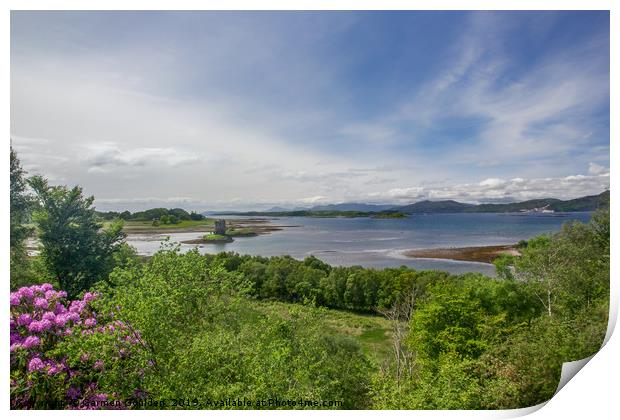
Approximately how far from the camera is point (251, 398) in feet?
9.40

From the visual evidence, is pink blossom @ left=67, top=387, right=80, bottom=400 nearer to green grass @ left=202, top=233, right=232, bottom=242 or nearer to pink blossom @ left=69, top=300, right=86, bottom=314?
pink blossom @ left=69, top=300, right=86, bottom=314

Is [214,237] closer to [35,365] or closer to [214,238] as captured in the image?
[214,238]

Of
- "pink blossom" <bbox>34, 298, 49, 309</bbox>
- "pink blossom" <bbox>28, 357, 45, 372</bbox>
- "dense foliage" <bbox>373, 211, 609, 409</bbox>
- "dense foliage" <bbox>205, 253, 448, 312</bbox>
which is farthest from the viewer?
"dense foliage" <bbox>205, 253, 448, 312</bbox>

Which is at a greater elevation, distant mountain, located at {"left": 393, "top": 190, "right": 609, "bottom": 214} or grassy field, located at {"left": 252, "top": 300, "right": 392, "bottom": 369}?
distant mountain, located at {"left": 393, "top": 190, "right": 609, "bottom": 214}

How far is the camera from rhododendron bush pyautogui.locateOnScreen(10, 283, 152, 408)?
284 centimetres

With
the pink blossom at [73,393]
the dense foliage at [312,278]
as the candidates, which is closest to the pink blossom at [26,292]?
the pink blossom at [73,393]

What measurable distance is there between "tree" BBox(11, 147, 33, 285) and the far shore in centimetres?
403

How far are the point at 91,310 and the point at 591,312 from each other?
4.88m

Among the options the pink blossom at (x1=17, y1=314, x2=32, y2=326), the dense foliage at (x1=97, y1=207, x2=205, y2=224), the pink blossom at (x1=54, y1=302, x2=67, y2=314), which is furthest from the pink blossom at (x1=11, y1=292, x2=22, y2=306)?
the dense foliage at (x1=97, y1=207, x2=205, y2=224)

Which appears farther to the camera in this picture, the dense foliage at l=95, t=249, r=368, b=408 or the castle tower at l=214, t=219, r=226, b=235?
the castle tower at l=214, t=219, r=226, b=235

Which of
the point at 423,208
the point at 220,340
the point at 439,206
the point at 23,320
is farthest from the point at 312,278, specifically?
the point at 23,320

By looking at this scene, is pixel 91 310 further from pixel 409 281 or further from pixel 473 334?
pixel 473 334

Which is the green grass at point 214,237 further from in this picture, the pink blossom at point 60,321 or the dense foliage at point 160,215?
the pink blossom at point 60,321
